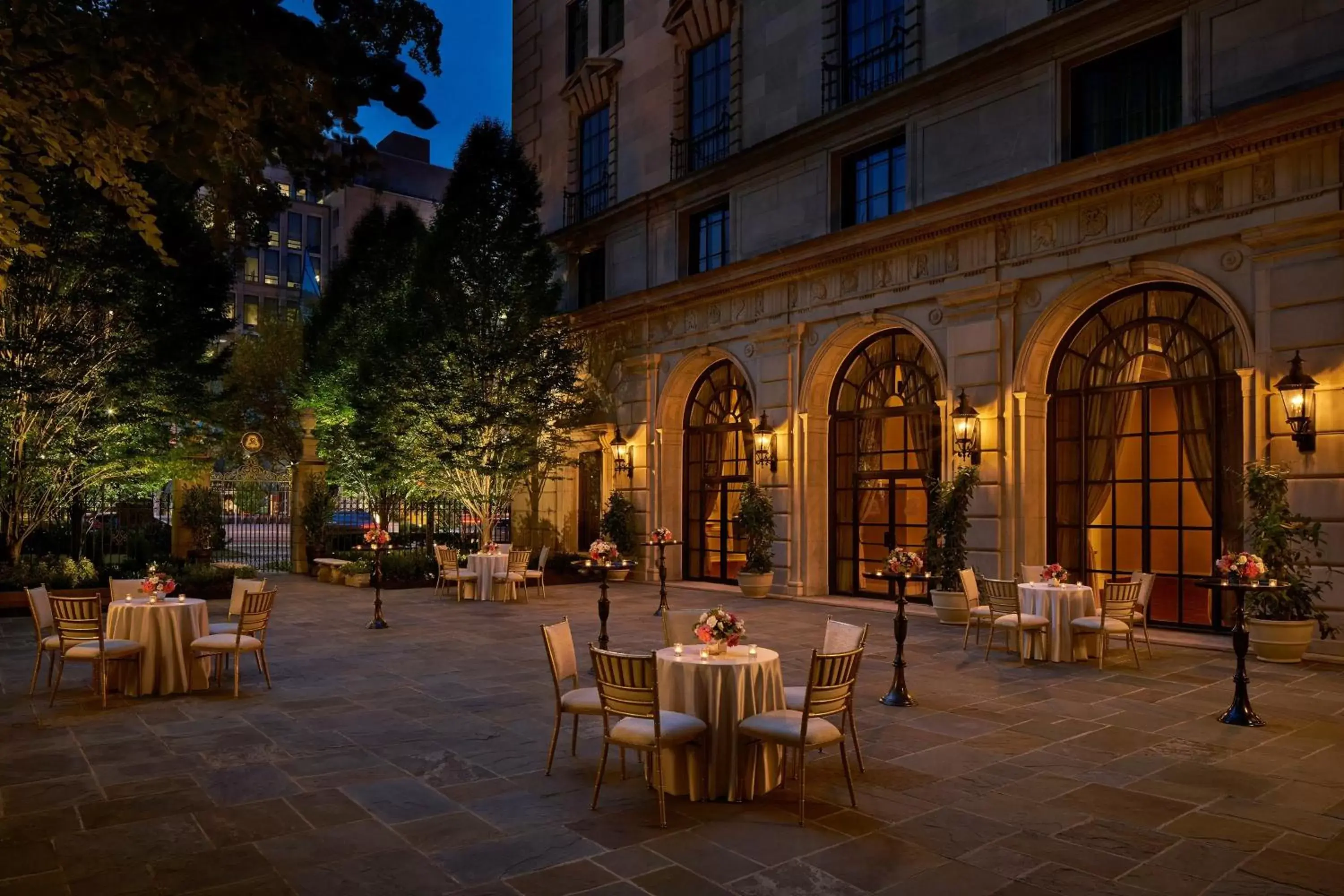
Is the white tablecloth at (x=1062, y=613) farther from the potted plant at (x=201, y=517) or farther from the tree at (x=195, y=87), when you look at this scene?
the potted plant at (x=201, y=517)

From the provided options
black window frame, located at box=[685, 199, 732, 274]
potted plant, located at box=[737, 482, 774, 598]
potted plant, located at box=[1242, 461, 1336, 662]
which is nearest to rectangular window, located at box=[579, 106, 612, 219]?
black window frame, located at box=[685, 199, 732, 274]

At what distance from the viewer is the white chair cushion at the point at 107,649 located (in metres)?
8.19

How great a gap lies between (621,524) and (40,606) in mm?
12293

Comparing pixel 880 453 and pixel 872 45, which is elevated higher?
pixel 872 45

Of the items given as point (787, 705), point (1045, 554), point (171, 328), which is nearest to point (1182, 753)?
point (787, 705)

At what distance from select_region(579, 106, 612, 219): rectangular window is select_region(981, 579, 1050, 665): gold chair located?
14570 mm

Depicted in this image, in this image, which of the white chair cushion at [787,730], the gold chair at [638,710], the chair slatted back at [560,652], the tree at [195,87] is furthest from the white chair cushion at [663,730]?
the tree at [195,87]

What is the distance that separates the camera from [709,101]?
1978 centimetres

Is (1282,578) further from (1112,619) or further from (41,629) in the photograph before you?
(41,629)

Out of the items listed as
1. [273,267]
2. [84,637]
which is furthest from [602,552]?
[273,267]

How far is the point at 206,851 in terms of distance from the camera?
4.78 metres

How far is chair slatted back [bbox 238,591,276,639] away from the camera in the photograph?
9094 millimetres

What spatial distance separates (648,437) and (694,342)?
2.49 m

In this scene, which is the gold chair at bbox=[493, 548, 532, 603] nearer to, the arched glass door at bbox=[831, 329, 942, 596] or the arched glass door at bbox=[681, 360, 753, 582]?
the arched glass door at bbox=[681, 360, 753, 582]
